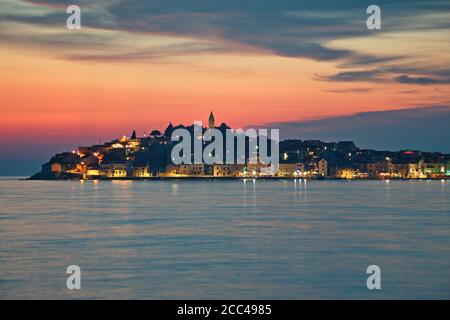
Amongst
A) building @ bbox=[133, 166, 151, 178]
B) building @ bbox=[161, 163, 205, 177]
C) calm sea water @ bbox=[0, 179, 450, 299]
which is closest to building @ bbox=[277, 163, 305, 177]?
building @ bbox=[161, 163, 205, 177]

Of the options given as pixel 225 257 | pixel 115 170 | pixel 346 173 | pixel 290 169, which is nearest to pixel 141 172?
pixel 115 170

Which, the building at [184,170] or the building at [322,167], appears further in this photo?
the building at [184,170]

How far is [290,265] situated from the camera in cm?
1975

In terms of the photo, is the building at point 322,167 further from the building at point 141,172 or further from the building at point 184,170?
the building at point 141,172

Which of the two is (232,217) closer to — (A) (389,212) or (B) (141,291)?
(A) (389,212)

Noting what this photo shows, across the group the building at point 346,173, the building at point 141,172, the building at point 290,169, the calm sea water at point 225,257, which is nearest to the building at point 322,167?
the building at point 346,173

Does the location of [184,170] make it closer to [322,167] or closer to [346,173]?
[322,167]

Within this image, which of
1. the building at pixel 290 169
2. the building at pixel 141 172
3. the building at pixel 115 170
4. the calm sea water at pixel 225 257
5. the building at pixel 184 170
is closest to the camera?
the calm sea water at pixel 225 257

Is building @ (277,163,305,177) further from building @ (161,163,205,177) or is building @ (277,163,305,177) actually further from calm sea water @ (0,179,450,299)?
calm sea water @ (0,179,450,299)

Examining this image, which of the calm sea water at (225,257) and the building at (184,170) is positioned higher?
the building at (184,170)

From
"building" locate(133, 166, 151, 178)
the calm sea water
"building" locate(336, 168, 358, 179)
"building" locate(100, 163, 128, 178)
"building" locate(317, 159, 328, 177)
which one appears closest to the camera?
the calm sea water

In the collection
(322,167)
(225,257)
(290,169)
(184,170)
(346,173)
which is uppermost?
(322,167)

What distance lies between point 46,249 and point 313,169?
487 ft

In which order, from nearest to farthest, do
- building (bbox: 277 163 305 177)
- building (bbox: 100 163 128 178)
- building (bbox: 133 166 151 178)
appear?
1. building (bbox: 277 163 305 177)
2. building (bbox: 133 166 151 178)
3. building (bbox: 100 163 128 178)
